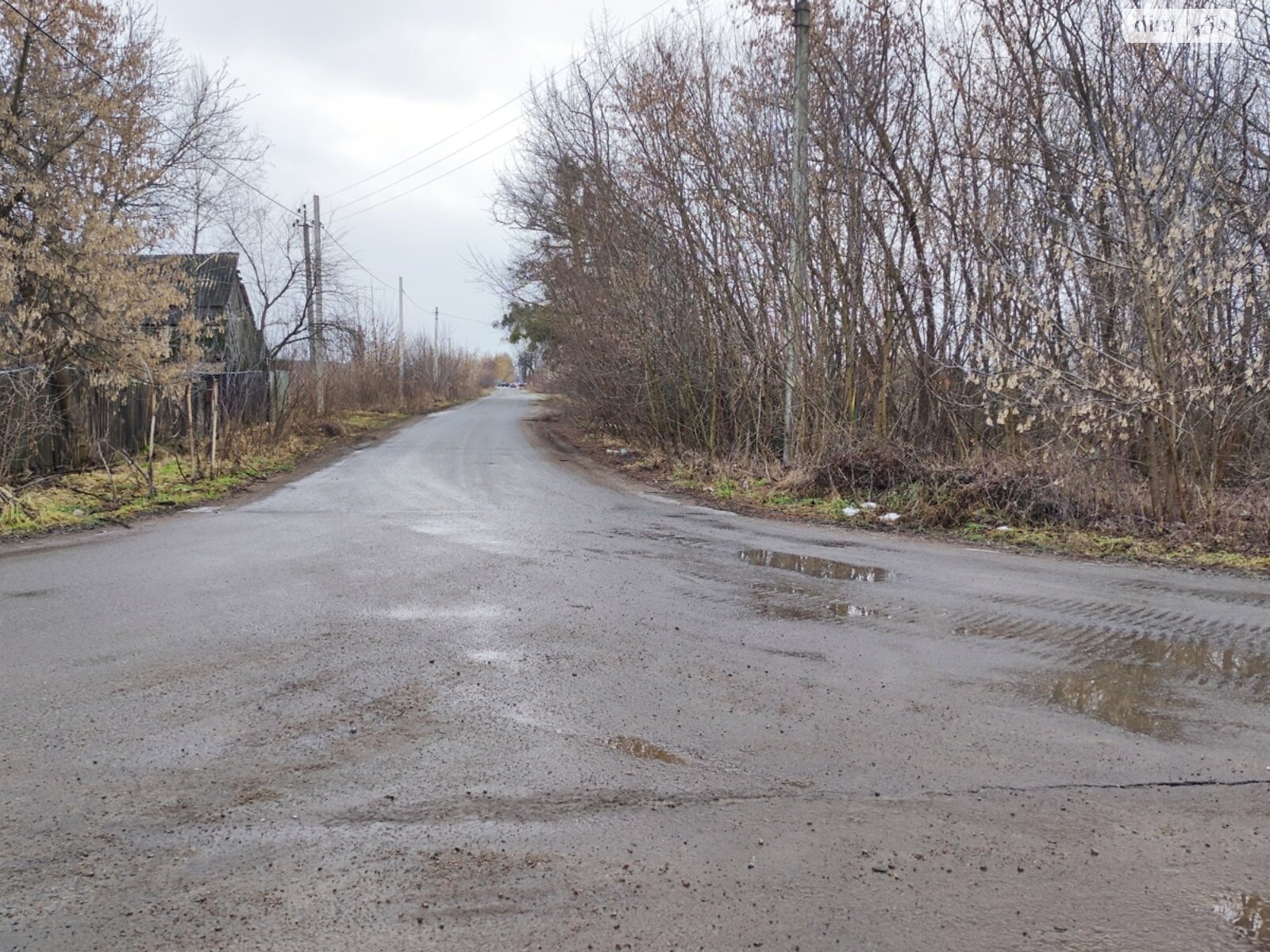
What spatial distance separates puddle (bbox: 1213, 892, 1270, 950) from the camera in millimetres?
2660

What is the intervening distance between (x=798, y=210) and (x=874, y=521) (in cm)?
537

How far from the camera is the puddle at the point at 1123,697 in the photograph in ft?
14.3

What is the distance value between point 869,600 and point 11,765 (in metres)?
5.54

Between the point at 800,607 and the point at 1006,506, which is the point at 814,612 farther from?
the point at 1006,506

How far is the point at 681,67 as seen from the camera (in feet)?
51.2

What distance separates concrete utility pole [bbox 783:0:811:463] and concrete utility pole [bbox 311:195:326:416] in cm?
1633

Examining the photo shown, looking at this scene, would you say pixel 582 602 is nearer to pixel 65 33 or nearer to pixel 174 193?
pixel 65 33

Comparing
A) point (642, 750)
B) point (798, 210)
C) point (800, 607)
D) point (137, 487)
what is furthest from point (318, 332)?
point (642, 750)

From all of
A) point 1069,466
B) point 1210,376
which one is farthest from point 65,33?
point 1210,376

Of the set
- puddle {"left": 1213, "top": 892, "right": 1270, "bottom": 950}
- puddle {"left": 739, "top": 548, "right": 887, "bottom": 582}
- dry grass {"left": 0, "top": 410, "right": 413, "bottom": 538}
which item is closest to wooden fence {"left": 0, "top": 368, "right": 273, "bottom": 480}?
dry grass {"left": 0, "top": 410, "right": 413, "bottom": 538}

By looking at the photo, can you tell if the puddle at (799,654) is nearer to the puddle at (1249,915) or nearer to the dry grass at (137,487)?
the puddle at (1249,915)

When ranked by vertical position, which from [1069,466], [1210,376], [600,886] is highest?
→ [1210,376]

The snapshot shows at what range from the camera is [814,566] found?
27.2 feet

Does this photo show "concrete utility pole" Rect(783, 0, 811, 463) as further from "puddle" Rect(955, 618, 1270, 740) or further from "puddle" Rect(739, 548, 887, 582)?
"puddle" Rect(955, 618, 1270, 740)
